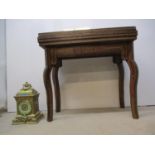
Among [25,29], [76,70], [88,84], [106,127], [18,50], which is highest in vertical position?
[25,29]

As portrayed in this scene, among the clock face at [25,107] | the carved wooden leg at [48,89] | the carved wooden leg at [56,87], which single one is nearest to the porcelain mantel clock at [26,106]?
the clock face at [25,107]

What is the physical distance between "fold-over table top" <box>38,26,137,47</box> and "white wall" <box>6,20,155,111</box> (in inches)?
19.9

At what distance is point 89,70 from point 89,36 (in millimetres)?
529

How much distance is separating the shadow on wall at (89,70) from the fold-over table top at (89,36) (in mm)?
496

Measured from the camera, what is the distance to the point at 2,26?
1.48m

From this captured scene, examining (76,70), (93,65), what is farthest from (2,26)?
(93,65)

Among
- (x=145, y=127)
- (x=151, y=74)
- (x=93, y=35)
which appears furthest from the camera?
(x=151, y=74)

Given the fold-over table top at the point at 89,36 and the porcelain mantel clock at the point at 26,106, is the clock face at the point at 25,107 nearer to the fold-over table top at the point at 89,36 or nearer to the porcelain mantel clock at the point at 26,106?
the porcelain mantel clock at the point at 26,106

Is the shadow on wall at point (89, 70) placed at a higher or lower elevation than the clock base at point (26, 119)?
higher

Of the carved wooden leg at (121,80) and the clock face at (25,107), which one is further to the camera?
the carved wooden leg at (121,80)

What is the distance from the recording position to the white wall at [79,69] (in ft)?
4.67

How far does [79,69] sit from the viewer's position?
1.44 metres

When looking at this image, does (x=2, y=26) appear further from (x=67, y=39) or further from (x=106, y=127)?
(x=106, y=127)
